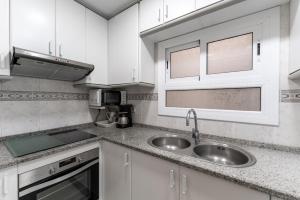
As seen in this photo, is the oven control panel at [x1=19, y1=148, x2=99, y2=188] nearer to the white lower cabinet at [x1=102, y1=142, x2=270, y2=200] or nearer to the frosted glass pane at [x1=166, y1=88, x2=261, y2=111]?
the white lower cabinet at [x1=102, y1=142, x2=270, y2=200]

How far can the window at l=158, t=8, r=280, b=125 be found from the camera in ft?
3.57

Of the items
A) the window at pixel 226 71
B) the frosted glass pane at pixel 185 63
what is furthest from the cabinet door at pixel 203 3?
the frosted glass pane at pixel 185 63

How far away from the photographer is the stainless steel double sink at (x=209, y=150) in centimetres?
103

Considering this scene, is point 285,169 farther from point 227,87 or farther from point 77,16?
point 77,16

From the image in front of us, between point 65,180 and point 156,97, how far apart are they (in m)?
1.19

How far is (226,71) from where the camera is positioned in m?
1.30

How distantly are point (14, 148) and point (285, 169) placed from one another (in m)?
1.79

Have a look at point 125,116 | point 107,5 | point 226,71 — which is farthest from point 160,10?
point 125,116

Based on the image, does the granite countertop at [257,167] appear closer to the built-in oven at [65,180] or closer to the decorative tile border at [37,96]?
the built-in oven at [65,180]

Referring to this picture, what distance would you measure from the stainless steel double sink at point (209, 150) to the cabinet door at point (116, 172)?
0.29 m

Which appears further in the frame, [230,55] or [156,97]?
[156,97]

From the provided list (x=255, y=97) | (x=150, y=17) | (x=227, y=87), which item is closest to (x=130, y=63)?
(x=150, y=17)

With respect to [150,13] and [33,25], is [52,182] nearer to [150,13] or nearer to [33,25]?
[33,25]

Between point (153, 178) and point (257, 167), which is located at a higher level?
point (257, 167)
